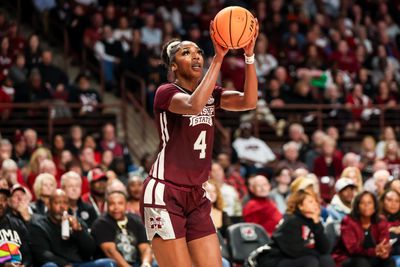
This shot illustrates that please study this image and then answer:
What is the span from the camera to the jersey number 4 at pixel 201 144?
6.23m

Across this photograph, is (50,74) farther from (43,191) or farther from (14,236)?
(14,236)

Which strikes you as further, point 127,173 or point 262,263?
point 127,173

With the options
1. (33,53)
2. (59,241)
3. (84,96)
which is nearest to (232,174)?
(84,96)

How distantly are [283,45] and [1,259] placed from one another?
33.6ft

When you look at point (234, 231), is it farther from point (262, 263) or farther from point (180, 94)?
point (180, 94)

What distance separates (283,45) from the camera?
1759 centimetres

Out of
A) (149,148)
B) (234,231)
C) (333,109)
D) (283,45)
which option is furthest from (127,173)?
(283,45)

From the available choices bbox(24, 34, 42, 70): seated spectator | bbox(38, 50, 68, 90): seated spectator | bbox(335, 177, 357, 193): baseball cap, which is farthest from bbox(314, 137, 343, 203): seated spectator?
bbox(24, 34, 42, 70): seated spectator

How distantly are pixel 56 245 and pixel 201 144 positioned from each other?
3.57m

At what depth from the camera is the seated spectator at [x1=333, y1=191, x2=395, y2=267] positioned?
32.3 ft

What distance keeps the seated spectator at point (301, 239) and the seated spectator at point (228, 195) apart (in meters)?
1.59

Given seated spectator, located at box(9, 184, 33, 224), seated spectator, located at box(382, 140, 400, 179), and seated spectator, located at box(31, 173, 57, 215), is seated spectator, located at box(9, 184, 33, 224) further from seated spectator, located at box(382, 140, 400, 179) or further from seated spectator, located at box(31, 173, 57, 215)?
seated spectator, located at box(382, 140, 400, 179)

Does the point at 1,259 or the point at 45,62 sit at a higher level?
the point at 45,62

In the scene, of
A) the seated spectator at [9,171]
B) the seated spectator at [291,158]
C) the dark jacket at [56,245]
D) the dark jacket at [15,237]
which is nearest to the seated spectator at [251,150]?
the seated spectator at [291,158]
